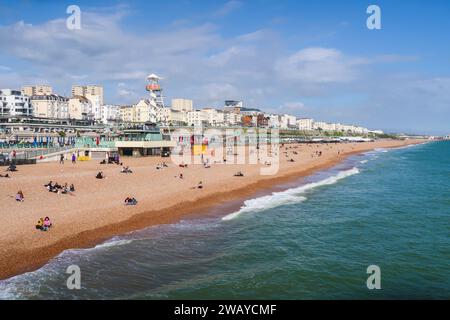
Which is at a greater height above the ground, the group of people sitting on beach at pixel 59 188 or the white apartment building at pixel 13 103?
the white apartment building at pixel 13 103

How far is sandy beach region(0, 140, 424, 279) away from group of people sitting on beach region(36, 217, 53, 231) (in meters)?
0.23

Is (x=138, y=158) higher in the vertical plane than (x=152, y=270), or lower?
higher

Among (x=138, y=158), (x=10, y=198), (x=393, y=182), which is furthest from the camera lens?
(x=138, y=158)

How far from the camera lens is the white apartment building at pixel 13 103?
4006 inches

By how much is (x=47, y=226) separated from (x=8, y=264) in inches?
145

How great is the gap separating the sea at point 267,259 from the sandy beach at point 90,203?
1040 millimetres

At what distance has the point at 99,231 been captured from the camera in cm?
2008

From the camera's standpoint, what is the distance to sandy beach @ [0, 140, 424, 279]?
17.1 m

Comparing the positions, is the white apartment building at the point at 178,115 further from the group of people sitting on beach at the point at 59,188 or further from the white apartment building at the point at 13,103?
the group of people sitting on beach at the point at 59,188

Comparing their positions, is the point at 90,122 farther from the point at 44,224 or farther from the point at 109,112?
the point at 44,224

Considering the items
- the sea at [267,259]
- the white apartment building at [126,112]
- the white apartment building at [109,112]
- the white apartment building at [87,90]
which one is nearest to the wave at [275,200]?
the sea at [267,259]

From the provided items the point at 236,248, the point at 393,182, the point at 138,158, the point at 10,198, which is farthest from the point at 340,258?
the point at 138,158

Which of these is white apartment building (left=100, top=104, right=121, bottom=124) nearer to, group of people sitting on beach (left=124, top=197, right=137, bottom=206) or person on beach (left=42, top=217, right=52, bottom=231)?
group of people sitting on beach (left=124, top=197, right=137, bottom=206)
